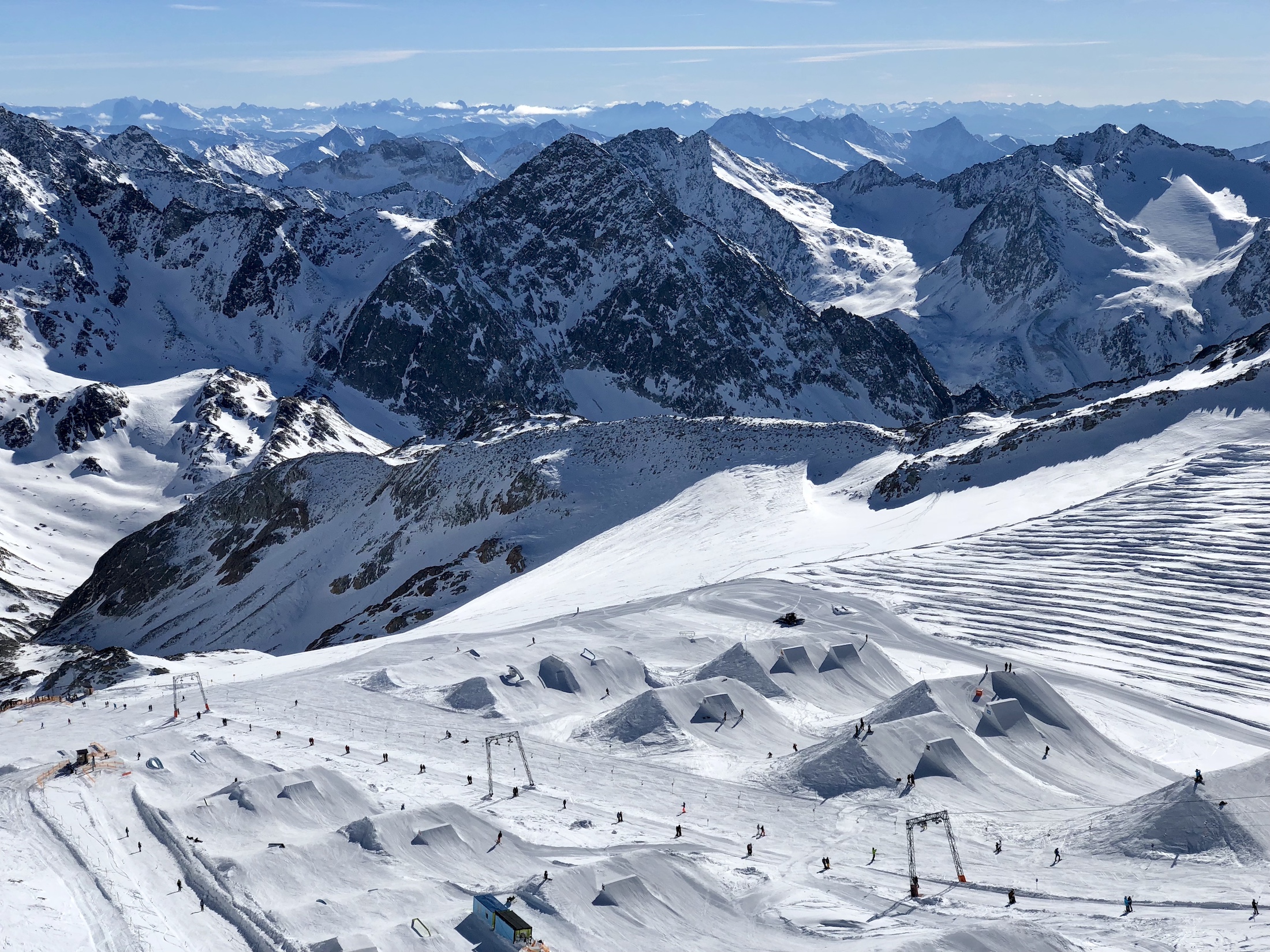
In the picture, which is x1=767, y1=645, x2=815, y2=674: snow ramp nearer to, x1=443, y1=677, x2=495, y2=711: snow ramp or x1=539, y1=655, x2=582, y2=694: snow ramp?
x1=539, y1=655, x2=582, y2=694: snow ramp

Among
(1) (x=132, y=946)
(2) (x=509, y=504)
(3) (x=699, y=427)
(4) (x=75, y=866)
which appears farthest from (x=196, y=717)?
(3) (x=699, y=427)

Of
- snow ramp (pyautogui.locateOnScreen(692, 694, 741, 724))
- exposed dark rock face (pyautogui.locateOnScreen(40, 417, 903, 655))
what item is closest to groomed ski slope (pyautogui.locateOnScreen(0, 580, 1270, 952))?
snow ramp (pyautogui.locateOnScreen(692, 694, 741, 724))

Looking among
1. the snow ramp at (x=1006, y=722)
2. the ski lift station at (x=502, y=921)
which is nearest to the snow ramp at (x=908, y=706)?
the snow ramp at (x=1006, y=722)

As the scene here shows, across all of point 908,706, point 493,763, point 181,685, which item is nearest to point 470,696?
point 493,763

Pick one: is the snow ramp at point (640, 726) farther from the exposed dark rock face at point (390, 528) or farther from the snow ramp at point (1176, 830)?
the exposed dark rock face at point (390, 528)

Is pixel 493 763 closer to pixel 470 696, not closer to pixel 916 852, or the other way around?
pixel 470 696
